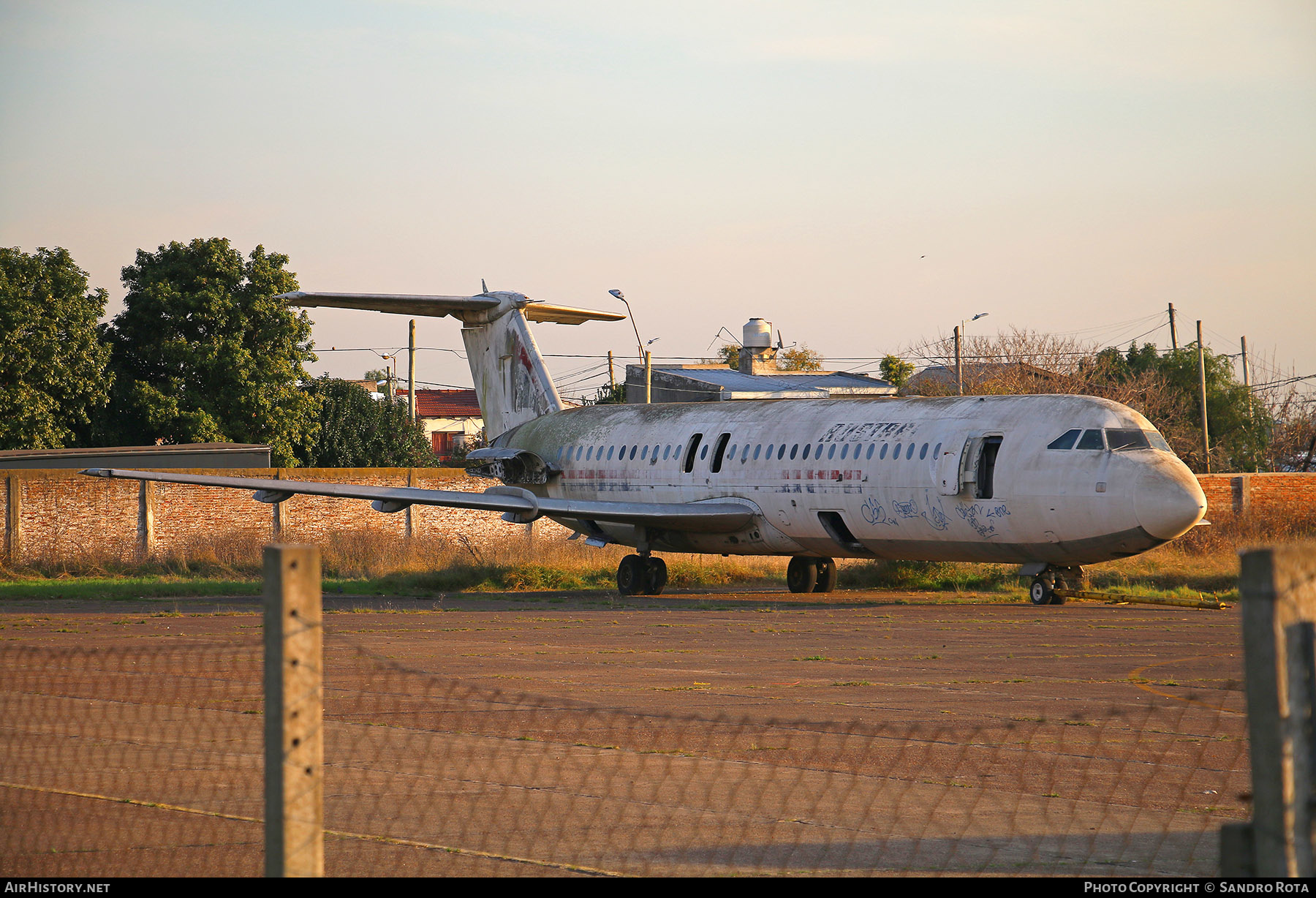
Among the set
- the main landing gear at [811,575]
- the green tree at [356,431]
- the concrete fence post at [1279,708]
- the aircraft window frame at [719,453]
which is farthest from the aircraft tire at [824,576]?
the green tree at [356,431]

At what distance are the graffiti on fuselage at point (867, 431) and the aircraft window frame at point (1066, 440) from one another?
8.73ft

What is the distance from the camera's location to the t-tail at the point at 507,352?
1272 inches

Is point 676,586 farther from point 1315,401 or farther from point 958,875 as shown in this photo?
point 1315,401

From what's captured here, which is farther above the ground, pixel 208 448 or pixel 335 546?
pixel 208 448

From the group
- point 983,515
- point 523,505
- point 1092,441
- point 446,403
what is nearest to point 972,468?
point 983,515

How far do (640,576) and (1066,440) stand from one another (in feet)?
30.9

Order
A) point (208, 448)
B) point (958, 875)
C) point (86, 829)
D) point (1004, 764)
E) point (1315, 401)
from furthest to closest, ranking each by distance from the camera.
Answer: point (1315, 401) < point (208, 448) < point (1004, 764) < point (86, 829) < point (958, 875)

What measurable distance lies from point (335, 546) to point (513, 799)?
27.3 m

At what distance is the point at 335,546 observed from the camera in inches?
1359

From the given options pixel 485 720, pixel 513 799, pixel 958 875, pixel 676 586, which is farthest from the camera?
pixel 676 586

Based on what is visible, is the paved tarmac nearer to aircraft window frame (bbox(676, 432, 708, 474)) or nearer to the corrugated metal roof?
aircraft window frame (bbox(676, 432, 708, 474))

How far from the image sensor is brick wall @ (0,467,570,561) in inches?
1383

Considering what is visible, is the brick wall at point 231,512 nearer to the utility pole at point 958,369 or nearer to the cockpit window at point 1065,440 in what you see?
the utility pole at point 958,369
